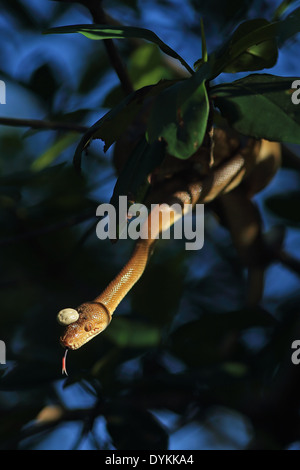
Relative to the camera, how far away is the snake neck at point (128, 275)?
7.52 feet

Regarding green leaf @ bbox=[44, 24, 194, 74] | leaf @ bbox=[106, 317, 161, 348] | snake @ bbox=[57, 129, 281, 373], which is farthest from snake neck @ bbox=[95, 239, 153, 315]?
green leaf @ bbox=[44, 24, 194, 74]

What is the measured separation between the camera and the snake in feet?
7.44

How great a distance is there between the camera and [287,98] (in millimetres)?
1785

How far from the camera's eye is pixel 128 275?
2295 mm

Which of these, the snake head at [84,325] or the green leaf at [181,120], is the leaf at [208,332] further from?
the green leaf at [181,120]

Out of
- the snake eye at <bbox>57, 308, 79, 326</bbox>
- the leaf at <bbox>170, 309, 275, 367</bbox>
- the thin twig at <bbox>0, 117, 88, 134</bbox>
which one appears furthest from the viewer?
the leaf at <bbox>170, 309, 275, 367</bbox>

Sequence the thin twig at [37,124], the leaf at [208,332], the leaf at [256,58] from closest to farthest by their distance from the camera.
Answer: the leaf at [256,58] < the thin twig at [37,124] < the leaf at [208,332]

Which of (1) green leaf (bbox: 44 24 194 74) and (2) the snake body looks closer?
(1) green leaf (bbox: 44 24 194 74)

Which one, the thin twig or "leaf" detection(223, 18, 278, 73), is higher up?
"leaf" detection(223, 18, 278, 73)

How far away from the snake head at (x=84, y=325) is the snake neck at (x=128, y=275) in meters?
0.06

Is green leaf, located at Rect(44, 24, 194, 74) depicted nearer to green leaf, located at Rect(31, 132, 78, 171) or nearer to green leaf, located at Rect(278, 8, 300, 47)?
green leaf, located at Rect(278, 8, 300, 47)

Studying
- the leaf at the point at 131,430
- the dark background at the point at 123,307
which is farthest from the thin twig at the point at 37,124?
the leaf at the point at 131,430
